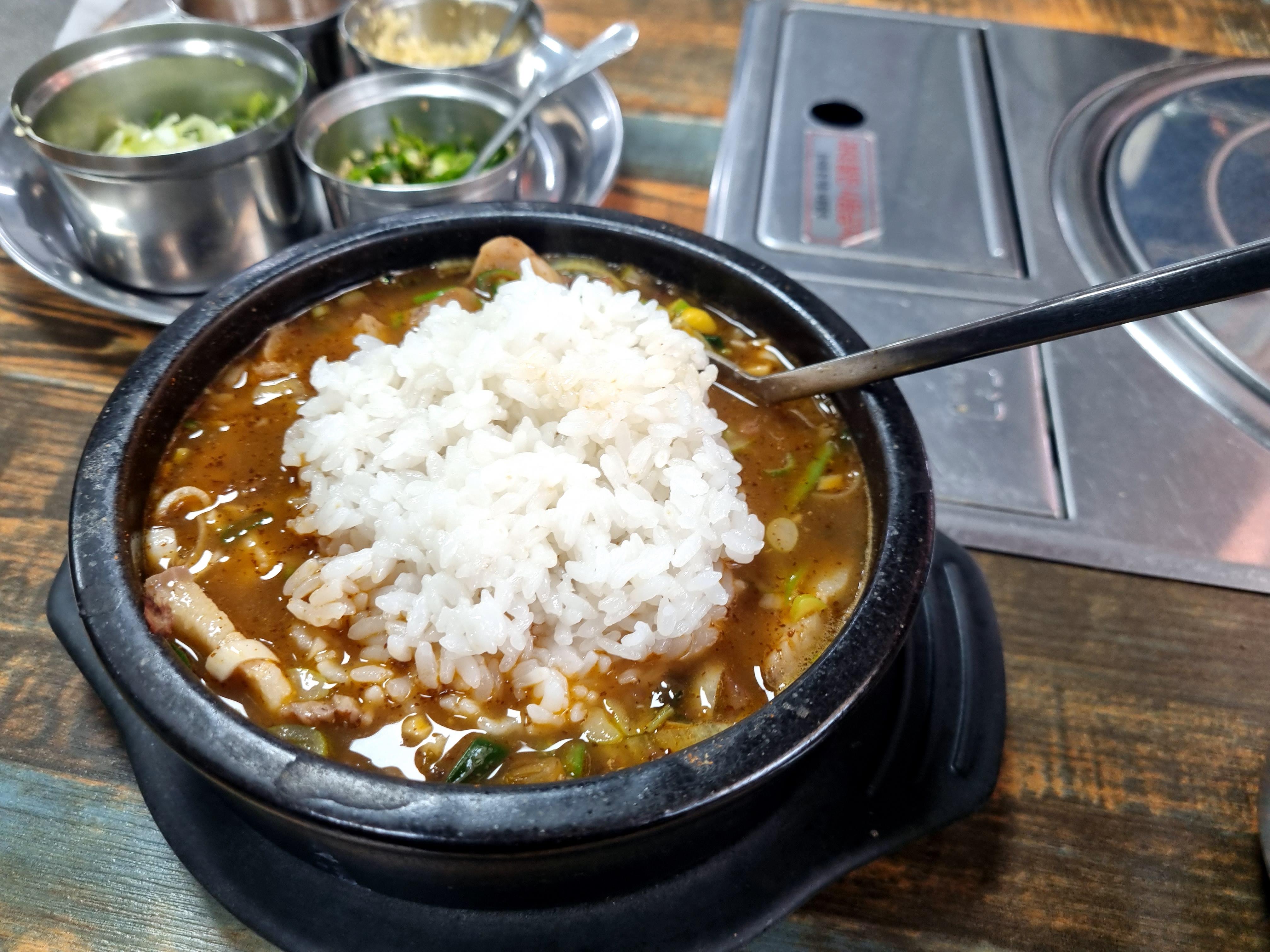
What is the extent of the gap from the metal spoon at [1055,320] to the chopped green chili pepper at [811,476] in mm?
115

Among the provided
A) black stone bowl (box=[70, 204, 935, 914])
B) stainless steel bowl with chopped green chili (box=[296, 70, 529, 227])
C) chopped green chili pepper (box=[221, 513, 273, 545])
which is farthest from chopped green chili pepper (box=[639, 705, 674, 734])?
stainless steel bowl with chopped green chili (box=[296, 70, 529, 227])

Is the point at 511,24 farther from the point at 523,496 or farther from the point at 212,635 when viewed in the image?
the point at 212,635

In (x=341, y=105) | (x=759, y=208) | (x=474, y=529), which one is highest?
(x=341, y=105)

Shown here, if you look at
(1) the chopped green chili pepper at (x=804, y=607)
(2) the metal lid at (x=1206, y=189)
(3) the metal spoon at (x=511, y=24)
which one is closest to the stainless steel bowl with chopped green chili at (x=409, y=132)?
(3) the metal spoon at (x=511, y=24)

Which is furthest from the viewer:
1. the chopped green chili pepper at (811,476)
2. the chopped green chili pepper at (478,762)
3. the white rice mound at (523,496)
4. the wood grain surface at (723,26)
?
the wood grain surface at (723,26)

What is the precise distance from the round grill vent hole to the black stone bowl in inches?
71.9

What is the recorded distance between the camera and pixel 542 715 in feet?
4.58

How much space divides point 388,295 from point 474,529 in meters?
0.75

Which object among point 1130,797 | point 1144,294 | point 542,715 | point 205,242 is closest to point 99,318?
point 205,242

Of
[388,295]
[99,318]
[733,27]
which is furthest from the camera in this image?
[733,27]

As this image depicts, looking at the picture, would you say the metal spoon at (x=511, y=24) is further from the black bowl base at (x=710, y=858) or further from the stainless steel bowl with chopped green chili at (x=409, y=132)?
the black bowl base at (x=710, y=858)

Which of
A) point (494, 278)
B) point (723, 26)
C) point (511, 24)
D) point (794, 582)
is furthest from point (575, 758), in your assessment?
point (723, 26)

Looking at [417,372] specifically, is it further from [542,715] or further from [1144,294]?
[1144,294]

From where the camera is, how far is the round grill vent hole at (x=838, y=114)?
11.1 ft
